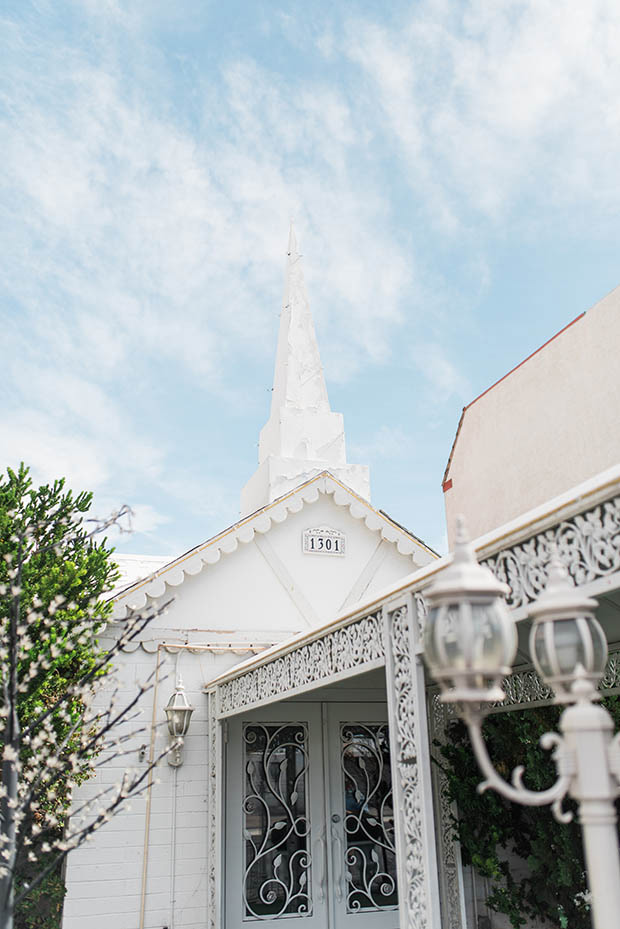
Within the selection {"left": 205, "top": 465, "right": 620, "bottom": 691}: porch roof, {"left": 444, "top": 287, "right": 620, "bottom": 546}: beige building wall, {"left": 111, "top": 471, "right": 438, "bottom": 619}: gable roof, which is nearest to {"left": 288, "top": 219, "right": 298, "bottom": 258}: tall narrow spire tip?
{"left": 444, "top": 287, "right": 620, "bottom": 546}: beige building wall

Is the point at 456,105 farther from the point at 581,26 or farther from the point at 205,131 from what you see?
the point at 205,131

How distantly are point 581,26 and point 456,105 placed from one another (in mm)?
1435

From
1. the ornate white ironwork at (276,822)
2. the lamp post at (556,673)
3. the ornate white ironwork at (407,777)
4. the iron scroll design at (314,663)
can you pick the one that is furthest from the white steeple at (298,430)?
the lamp post at (556,673)

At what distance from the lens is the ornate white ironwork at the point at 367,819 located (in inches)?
322

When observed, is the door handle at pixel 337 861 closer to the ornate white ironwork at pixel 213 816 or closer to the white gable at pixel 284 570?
the ornate white ironwork at pixel 213 816

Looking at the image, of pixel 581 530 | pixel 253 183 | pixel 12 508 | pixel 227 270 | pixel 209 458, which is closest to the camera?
pixel 581 530

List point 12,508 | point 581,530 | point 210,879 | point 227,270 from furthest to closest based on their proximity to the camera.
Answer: point 227,270 → point 210,879 → point 12,508 → point 581,530

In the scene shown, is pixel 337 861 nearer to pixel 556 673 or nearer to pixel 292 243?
pixel 556 673

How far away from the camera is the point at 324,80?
8344 mm

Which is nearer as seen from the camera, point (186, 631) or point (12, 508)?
point (12, 508)

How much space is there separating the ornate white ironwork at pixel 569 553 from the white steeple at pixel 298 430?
7.71m

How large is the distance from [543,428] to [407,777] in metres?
7.69

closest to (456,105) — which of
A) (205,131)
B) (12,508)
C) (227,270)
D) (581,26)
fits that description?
(581,26)

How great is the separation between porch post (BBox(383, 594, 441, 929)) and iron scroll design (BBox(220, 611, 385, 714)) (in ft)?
0.93
